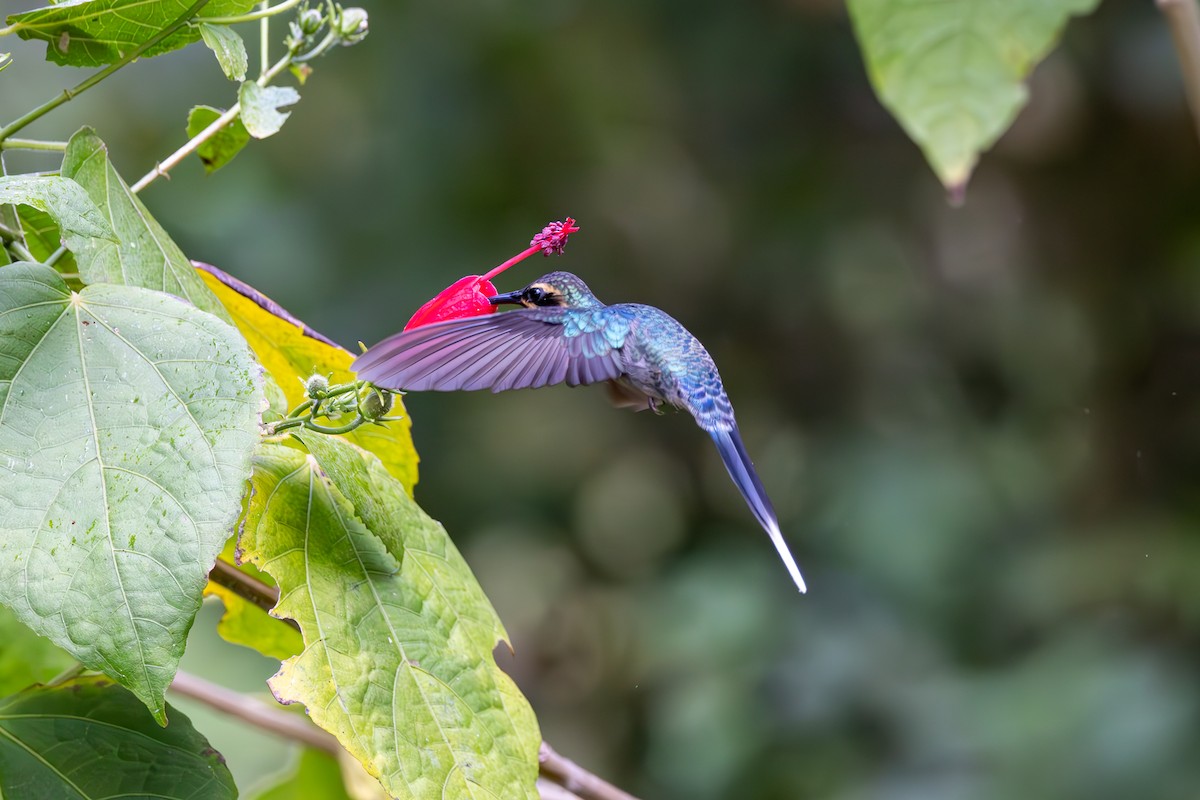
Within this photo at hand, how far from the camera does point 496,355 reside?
1.56 metres

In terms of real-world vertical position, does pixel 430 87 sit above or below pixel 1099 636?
above

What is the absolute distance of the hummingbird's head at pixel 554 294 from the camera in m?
1.88

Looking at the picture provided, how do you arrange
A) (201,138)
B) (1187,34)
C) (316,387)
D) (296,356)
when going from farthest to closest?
(296,356), (201,138), (316,387), (1187,34)

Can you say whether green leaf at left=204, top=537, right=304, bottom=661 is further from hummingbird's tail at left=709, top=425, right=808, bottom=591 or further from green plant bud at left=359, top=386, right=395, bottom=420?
hummingbird's tail at left=709, top=425, right=808, bottom=591

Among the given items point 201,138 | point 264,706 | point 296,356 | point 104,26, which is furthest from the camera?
point 264,706

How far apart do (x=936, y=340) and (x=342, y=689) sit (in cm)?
356

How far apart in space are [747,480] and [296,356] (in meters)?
0.65

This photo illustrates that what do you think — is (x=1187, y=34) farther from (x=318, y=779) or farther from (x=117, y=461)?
(x=318, y=779)

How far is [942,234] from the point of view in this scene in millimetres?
Result: 4559

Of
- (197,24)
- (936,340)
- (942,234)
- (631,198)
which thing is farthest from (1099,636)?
(197,24)

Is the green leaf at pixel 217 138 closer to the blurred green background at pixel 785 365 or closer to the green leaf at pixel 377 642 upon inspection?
the green leaf at pixel 377 642

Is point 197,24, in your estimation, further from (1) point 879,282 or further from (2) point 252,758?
(1) point 879,282

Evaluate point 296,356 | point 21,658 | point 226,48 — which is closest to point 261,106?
point 226,48

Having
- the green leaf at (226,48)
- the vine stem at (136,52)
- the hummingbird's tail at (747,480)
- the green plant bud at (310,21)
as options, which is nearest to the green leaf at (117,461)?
the vine stem at (136,52)
